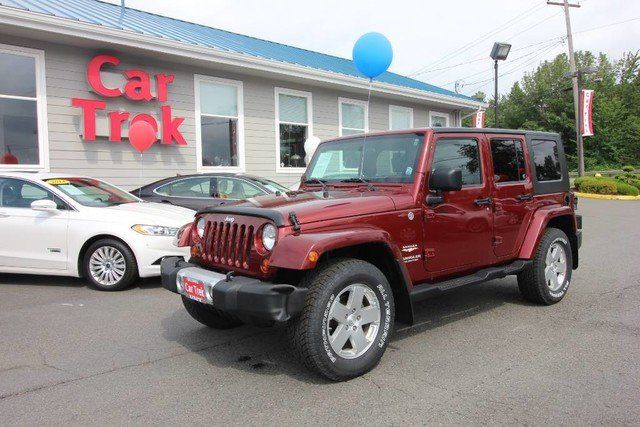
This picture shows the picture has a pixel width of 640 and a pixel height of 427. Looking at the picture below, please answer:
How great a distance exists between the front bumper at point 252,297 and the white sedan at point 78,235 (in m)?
2.91

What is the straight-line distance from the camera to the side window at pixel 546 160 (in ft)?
18.0

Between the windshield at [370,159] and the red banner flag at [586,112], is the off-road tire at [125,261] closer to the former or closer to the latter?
the windshield at [370,159]

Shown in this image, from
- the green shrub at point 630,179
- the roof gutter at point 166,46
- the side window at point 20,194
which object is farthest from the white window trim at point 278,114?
the green shrub at point 630,179

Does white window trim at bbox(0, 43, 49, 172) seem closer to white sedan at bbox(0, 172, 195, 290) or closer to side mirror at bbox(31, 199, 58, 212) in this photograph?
white sedan at bbox(0, 172, 195, 290)

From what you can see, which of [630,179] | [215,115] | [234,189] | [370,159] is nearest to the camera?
[370,159]

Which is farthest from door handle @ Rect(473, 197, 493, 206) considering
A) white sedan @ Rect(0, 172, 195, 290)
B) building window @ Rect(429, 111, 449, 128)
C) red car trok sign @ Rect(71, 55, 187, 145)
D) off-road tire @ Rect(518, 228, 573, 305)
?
building window @ Rect(429, 111, 449, 128)

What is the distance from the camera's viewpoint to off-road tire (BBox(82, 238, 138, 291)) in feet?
20.6

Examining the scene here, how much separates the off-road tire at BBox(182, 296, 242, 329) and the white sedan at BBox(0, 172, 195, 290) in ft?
6.34

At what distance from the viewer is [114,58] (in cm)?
996

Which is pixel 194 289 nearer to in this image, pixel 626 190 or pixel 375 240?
pixel 375 240

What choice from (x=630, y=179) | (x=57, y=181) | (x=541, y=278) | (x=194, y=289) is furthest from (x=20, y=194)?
(x=630, y=179)

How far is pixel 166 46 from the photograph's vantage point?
33.3 feet

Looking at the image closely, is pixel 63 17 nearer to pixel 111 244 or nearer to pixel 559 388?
pixel 111 244

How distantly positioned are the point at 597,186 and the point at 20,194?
72.0 ft
